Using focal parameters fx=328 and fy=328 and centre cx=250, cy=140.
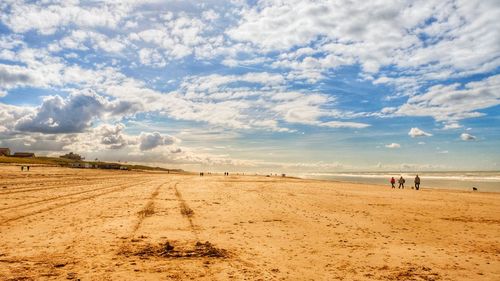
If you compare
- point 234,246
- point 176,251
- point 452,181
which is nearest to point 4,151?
point 452,181

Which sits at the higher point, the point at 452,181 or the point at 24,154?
the point at 24,154

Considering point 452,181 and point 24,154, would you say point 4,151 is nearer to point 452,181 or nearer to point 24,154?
point 24,154

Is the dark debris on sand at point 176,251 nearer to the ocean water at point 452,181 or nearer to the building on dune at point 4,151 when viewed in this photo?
the ocean water at point 452,181

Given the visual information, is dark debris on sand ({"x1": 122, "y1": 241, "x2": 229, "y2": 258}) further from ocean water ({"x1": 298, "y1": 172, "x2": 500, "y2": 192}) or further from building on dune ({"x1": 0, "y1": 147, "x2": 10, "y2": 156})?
building on dune ({"x1": 0, "y1": 147, "x2": 10, "y2": 156})

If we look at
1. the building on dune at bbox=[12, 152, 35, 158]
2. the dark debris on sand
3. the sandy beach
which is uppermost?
the building on dune at bbox=[12, 152, 35, 158]

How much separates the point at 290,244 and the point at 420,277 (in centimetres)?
407

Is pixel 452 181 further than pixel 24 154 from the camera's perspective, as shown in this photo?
No

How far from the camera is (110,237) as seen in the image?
35.5ft

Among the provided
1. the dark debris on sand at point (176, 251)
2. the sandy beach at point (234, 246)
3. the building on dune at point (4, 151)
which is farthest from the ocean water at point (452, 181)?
the building on dune at point (4, 151)

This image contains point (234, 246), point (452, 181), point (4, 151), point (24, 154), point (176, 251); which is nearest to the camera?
point (176, 251)

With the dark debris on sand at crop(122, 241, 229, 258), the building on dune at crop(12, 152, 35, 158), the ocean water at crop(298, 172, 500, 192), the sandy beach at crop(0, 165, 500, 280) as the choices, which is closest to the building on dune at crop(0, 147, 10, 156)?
the building on dune at crop(12, 152, 35, 158)

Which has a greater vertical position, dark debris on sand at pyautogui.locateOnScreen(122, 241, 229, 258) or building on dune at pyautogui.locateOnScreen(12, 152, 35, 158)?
building on dune at pyautogui.locateOnScreen(12, 152, 35, 158)

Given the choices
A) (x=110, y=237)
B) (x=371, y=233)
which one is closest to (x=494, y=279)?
(x=371, y=233)

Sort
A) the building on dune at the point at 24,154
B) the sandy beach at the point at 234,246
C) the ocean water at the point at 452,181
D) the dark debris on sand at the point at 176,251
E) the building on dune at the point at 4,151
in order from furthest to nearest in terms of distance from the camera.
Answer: the building on dune at the point at 24,154, the building on dune at the point at 4,151, the ocean water at the point at 452,181, the dark debris on sand at the point at 176,251, the sandy beach at the point at 234,246
